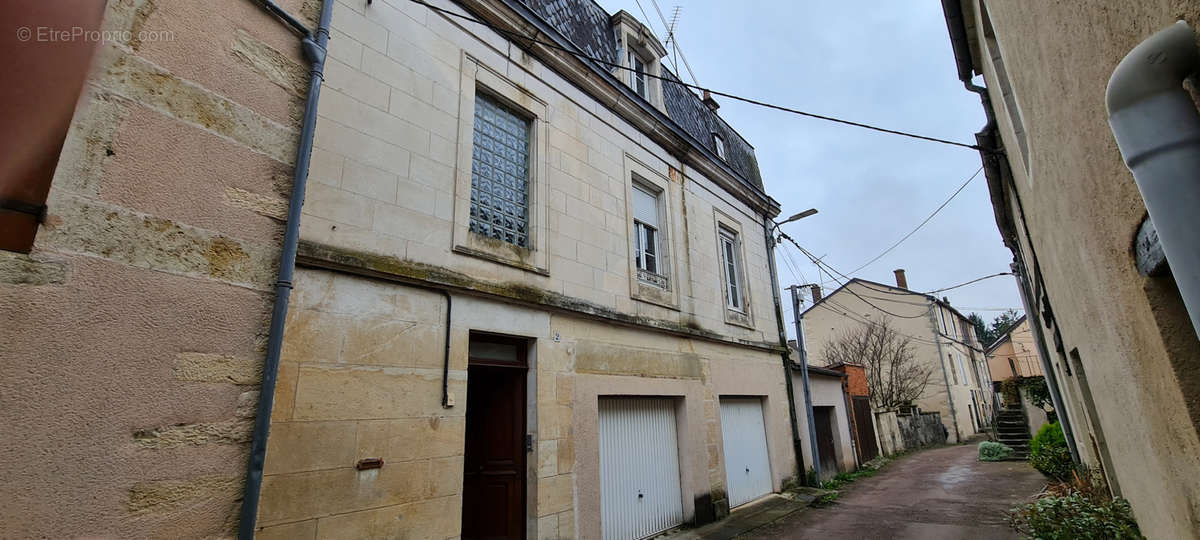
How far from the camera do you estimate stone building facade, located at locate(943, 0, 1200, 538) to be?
1.86 m

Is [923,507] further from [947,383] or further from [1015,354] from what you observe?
[1015,354]

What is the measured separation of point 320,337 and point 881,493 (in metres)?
10.8

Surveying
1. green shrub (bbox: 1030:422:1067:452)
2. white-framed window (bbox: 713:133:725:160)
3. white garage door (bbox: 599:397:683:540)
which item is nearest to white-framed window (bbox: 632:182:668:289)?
white garage door (bbox: 599:397:683:540)

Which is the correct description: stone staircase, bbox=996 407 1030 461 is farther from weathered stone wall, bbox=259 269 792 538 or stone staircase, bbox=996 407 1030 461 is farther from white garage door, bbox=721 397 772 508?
weathered stone wall, bbox=259 269 792 538

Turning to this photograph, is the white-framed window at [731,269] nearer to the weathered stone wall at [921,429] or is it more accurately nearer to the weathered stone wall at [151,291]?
the weathered stone wall at [151,291]

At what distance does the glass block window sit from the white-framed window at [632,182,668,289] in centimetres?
231

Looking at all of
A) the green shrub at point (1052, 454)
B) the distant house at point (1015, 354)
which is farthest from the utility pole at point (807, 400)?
the distant house at point (1015, 354)

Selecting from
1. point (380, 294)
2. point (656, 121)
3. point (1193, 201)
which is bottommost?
point (1193, 201)

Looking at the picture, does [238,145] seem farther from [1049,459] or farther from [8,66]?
[1049,459]

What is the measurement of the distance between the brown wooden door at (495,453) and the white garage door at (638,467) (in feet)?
4.40

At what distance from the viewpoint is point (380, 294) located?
14.7ft

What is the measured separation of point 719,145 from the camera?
11.5 m

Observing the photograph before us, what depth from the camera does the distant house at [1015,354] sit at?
34919 millimetres

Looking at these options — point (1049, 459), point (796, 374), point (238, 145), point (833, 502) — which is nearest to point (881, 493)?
point (833, 502)
